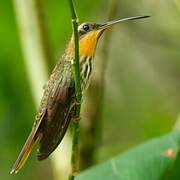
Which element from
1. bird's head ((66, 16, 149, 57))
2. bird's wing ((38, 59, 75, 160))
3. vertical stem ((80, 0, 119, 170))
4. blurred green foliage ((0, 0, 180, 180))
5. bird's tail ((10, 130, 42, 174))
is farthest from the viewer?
blurred green foliage ((0, 0, 180, 180))

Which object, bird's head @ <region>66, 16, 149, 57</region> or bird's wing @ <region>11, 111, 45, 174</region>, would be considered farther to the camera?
bird's head @ <region>66, 16, 149, 57</region>

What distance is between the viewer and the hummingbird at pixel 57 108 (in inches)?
131

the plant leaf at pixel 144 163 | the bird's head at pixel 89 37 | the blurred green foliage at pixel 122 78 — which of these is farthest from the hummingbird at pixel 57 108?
the blurred green foliage at pixel 122 78

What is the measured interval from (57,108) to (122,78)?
3468mm

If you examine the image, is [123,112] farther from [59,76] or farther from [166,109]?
[59,76]

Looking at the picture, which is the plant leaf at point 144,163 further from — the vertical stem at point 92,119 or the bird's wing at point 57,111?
the vertical stem at point 92,119

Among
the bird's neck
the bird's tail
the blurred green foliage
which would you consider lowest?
the blurred green foliage

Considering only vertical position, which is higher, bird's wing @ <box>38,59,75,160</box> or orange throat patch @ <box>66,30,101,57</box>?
orange throat patch @ <box>66,30,101,57</box>

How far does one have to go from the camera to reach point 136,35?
20.8 feet

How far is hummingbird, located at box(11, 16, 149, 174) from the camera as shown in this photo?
334 cm

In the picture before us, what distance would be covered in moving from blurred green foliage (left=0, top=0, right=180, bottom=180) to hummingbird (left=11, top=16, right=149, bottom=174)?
70.8 inches

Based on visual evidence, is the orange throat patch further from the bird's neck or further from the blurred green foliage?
the blurred green foliage

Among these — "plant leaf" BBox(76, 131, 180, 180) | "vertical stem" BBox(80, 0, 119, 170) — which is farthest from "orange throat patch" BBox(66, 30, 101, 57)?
"vertical stem" BBox(80, 0, 119, 170)

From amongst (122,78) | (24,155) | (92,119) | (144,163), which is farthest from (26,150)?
(122,78)
